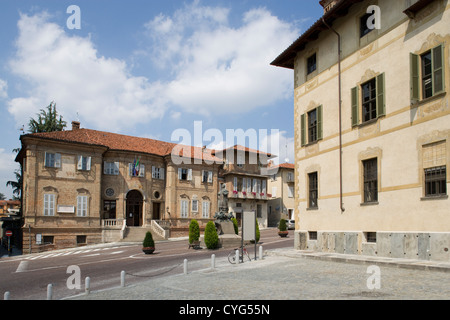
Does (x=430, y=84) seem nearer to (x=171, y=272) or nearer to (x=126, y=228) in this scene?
(x=171, y=272)

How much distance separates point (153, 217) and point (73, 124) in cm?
1351

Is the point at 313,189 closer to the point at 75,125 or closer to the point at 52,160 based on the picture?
the point at 52,160

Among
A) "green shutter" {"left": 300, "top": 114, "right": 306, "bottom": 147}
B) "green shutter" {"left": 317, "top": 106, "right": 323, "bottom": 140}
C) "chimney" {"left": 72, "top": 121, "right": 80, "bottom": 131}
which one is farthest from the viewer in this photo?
"chimney" {"left": 72, "top": 121, "right": 80, "bottom": 131}

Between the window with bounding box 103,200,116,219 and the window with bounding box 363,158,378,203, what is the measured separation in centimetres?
3069

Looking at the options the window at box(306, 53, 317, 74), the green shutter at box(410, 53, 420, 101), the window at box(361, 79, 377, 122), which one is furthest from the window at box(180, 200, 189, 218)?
the green shutter at box(410, 53, 420, 101)

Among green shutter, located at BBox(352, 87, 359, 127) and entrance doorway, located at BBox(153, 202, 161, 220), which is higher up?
green shutter, located at BBox(352, 87, 359, 127)

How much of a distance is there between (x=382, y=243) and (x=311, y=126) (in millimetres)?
7782

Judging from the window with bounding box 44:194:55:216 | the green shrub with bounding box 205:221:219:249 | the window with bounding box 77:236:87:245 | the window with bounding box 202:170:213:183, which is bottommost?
the window with bounding box 77:236:87:245

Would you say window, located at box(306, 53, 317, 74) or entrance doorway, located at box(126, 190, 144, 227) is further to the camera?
entrance doorway, located at box(126, 190, 144, 227)

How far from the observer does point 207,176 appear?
4919cm

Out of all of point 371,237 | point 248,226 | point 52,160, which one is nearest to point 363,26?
point 371,237

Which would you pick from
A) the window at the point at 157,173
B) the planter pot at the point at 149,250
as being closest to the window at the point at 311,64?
the planter pot at the point at 149,250

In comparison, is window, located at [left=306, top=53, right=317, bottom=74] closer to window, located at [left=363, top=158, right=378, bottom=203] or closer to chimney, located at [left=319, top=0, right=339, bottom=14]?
chimney, located at [left=319, top=0, right=339, bottom=14]

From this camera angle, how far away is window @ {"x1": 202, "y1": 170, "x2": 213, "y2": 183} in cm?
4869
